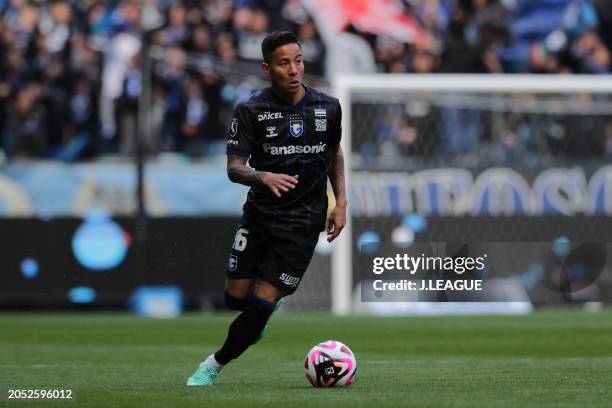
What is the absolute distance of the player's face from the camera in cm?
732

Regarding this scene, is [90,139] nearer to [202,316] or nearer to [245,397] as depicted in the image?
[202,316]

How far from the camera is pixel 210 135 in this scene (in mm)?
17344

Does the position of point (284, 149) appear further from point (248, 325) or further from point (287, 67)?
point (248, 325)

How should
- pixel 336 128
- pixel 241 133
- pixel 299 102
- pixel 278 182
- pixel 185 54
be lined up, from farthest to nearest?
pixel 185 54
pixel 336 128
pixel 299 102
pixel 241 133
pixel 278 182

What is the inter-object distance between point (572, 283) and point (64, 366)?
747 centimetres

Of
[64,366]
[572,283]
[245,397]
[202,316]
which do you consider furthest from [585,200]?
[245,397]

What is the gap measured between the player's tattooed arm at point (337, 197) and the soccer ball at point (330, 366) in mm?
647

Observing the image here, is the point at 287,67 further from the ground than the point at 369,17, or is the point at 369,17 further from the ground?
the point at 369,17

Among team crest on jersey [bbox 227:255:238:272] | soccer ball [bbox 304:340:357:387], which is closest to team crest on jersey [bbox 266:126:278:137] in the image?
team crest on jersey [bbox 227:255:238:272]

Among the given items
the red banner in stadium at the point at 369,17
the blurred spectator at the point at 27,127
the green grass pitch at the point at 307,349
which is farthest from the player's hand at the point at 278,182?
the red banner in stadium at the point at 369,17

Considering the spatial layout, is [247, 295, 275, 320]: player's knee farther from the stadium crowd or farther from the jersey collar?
the stadium crowd

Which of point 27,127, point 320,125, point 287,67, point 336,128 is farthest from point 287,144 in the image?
point 27,127

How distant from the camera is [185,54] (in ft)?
59.5

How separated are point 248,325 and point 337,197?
920 mm
